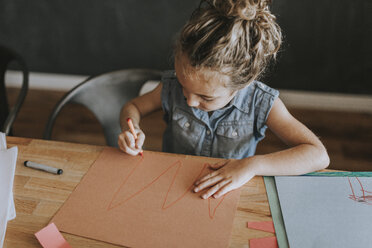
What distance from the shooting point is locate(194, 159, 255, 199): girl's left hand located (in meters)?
0.71

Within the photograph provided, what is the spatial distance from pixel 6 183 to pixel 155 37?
1.56 m

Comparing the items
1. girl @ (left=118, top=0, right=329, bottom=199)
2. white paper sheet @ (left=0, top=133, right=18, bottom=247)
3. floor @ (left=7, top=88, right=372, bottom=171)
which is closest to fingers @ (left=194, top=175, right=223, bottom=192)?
girl @ (left=118, top=0, right=329, bottom=199)

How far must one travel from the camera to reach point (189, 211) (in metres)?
0.67

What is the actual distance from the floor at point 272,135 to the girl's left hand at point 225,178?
3.63 ft

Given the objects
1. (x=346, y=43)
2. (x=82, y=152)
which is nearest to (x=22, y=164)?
(x=82, y=152)

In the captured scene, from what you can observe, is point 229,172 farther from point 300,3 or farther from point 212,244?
point 300,3

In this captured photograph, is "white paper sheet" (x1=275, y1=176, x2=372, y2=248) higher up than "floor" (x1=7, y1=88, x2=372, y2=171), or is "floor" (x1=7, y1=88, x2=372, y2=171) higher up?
"white paper sheet" (x1=275, y1=176, x2=372, y2=248)

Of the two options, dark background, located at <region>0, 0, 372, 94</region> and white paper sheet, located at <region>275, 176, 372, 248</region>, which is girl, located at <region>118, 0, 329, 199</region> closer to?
white paper sheet, located at <region>275, 176, 372, 248</region>

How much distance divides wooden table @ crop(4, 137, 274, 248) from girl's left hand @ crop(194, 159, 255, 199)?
2cm

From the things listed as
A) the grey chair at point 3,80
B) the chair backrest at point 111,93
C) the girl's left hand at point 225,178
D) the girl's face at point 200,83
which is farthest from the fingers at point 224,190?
the grey chair at point 3,80

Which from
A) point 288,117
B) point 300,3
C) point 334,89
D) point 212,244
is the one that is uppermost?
point 300,3

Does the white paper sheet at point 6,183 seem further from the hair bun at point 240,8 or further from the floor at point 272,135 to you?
the floor at point 272,135

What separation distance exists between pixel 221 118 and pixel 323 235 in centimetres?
44

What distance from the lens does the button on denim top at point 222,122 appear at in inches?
A: 37.0
